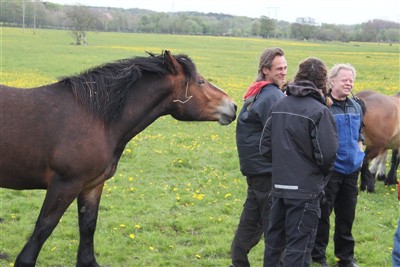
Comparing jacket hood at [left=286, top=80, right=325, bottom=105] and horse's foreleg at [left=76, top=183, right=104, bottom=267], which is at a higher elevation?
jacket hood at [left=286, top=80, right=325, bottom=105]

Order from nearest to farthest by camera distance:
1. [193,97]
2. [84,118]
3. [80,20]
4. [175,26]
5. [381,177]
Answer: [84,118] → [193,97] → [381,177] → [80,20] → [175,26]

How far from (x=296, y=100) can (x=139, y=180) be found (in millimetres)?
5735

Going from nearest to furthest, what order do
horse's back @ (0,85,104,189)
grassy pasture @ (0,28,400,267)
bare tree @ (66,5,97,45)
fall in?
horse's back @ (0,85,104,189), grassy pasture @ (0,28,400,267), bare tree @ (66,5,97,45)

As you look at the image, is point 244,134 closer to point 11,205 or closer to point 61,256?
point 61,256

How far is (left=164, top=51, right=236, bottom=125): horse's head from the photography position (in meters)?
5.43

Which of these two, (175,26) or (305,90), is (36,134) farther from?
(175,26)

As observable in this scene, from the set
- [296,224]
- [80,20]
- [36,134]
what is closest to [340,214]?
[296,224]

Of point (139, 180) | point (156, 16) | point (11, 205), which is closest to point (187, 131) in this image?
point (139, 180)

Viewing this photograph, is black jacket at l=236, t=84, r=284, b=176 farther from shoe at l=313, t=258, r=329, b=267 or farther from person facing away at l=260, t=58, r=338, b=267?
shoe at l=313, t=258, r=329, b=267

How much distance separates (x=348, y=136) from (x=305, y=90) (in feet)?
4.54

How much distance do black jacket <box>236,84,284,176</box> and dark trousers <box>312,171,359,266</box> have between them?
3.46 feet

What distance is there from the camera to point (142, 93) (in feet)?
17.7

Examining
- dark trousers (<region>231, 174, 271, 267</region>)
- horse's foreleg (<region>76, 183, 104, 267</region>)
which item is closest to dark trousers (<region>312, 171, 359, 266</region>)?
dark trousers (<region>231, 174, 271, 267</region>)

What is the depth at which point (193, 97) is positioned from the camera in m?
5.46
